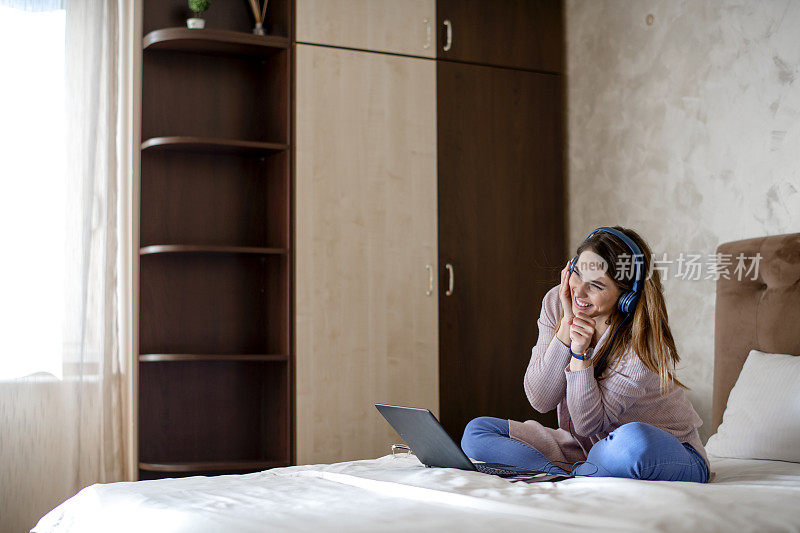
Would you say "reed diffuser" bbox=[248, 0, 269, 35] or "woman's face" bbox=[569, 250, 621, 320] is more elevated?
"reed diffuser" bbox=[248, 0, 269, 35]

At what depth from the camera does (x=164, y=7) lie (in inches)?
123

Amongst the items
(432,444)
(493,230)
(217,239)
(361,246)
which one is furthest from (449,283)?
(432,444)

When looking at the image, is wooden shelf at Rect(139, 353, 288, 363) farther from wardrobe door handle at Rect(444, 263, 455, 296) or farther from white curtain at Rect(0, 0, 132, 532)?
wardrobe door handle at Rect(444, 263, 455, 296)

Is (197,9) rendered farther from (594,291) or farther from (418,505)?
(418,505)

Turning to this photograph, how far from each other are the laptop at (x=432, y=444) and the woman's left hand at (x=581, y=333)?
307 mm

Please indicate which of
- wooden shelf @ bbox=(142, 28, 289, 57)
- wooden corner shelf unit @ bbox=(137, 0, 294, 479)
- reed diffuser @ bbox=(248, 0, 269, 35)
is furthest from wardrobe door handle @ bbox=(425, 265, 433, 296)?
reed diffuser @ bbox=(248, 0, 269, 35)

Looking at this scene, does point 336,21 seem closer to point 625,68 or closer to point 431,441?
point 625,68

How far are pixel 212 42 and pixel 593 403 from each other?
1985 mm

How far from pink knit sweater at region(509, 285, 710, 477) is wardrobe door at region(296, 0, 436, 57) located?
1.67 m

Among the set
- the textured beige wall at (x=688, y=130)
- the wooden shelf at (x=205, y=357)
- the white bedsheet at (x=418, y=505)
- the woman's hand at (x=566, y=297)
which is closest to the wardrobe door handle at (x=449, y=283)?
the textured beige wall at (x=688, y=130)

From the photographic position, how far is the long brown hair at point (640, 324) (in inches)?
74.9

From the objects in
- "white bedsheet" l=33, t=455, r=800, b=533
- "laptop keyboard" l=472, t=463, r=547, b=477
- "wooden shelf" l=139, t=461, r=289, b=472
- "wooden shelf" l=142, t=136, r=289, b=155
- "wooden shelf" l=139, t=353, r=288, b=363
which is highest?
"wooden shelf" l=142, t=136, r=289, b=155

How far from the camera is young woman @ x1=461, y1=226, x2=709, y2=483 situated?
6.23ft

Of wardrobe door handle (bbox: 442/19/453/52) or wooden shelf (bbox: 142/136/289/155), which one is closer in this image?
wooden shelf (bbox: 142/136/289/155)
